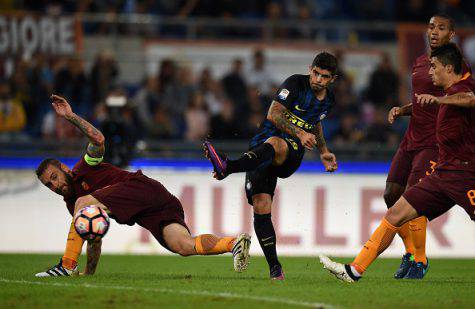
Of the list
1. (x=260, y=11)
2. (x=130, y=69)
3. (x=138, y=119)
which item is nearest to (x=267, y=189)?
(x=138, y=119)

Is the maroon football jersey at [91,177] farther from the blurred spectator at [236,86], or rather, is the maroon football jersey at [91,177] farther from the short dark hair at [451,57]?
the blurred spectator at [236,86]

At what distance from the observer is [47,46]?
17.6 meters

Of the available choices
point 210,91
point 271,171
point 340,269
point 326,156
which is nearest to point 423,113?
point 326,156

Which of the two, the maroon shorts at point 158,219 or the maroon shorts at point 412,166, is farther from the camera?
the maroon shorts at point 412,166

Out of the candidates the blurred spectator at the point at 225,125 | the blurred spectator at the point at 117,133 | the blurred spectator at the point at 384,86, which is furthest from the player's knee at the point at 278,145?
the blurred spectator at the point at 384,86

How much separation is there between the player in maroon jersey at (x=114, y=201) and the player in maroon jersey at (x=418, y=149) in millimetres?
2011

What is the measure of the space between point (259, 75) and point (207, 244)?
823 centimetres

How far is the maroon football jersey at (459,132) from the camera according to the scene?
29.4ft

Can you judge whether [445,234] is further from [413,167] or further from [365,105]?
[413,167]

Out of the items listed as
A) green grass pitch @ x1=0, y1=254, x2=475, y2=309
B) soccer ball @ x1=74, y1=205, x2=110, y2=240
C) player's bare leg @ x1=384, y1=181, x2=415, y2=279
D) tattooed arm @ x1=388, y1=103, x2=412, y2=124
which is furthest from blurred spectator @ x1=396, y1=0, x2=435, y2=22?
soccer ball @ x1=74, y1=205, x2=110, y2=240

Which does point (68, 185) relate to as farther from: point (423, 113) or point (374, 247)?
point (423, 113)

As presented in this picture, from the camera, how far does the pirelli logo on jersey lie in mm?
10064

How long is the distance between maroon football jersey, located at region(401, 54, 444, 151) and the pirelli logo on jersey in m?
1.24

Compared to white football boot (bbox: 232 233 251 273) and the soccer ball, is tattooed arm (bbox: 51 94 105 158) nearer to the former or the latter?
the soccer ball
